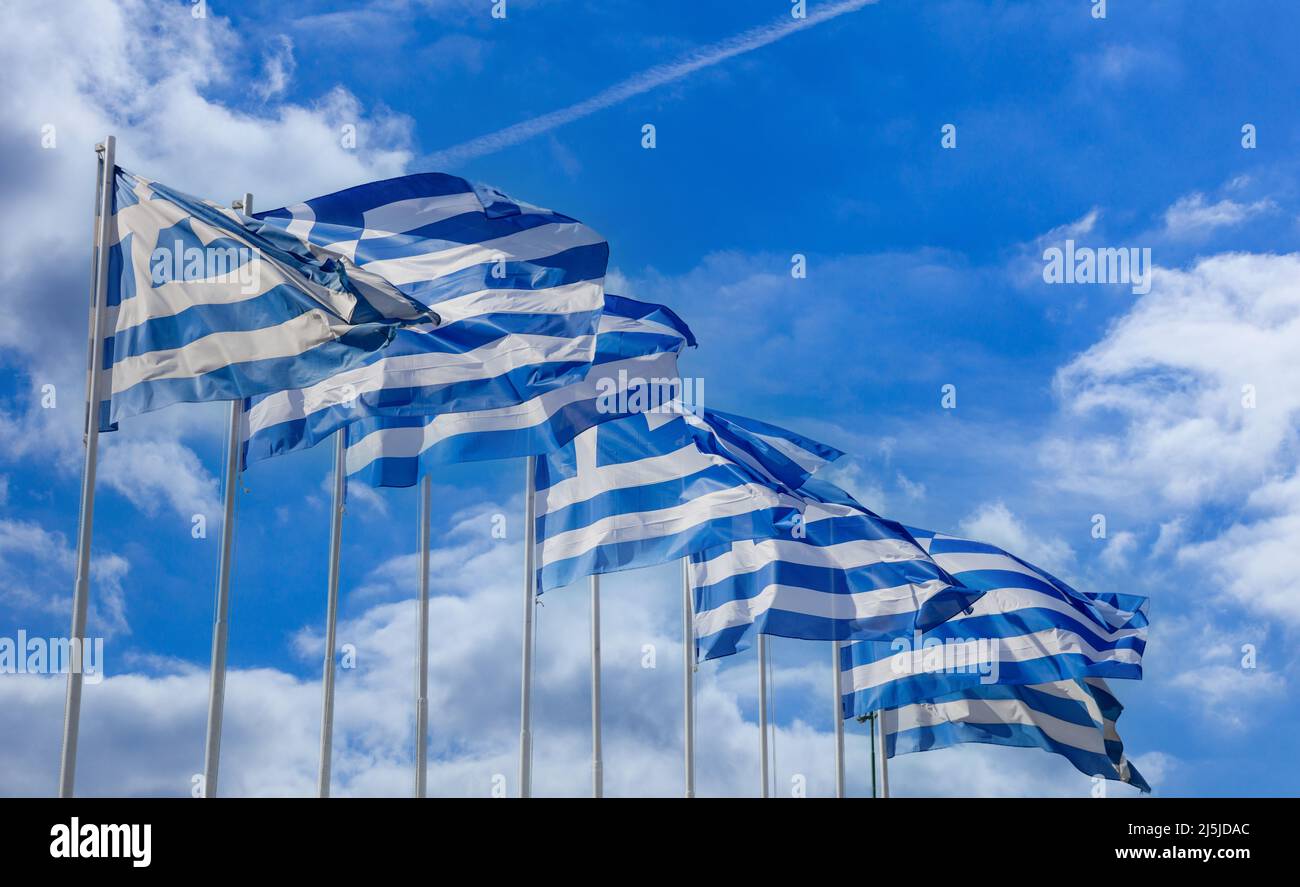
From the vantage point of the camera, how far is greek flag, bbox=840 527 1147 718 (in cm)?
3722

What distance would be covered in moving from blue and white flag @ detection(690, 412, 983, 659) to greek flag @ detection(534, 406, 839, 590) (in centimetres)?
221

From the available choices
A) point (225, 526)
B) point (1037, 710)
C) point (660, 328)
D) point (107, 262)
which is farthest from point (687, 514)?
point (1037, 710)

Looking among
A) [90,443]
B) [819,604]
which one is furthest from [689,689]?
[90,443]

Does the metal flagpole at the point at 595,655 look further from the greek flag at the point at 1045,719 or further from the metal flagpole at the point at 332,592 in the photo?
the greek flag at the point at 1045,719

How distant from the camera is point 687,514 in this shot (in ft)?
91.7

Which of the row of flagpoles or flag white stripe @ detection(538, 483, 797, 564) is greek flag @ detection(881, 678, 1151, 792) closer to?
the row of flagpoles

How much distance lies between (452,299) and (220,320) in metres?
4.69

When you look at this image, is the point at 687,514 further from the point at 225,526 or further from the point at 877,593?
the point at 225,526

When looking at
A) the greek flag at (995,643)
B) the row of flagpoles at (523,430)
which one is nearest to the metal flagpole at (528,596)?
the row of flagpoles at (523,430)

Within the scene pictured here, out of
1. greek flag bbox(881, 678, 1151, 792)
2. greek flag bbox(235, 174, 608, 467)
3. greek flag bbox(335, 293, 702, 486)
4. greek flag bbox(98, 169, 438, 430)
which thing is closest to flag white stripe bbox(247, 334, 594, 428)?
greek flag bbox(235, 174, 608, 467)

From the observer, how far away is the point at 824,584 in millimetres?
31469

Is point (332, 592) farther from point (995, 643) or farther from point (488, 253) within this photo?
point (995, 643)

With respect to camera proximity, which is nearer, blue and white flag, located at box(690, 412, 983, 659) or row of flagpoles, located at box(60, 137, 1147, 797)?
row of flagpoles, located at box(60, 137, 1147, 797)
